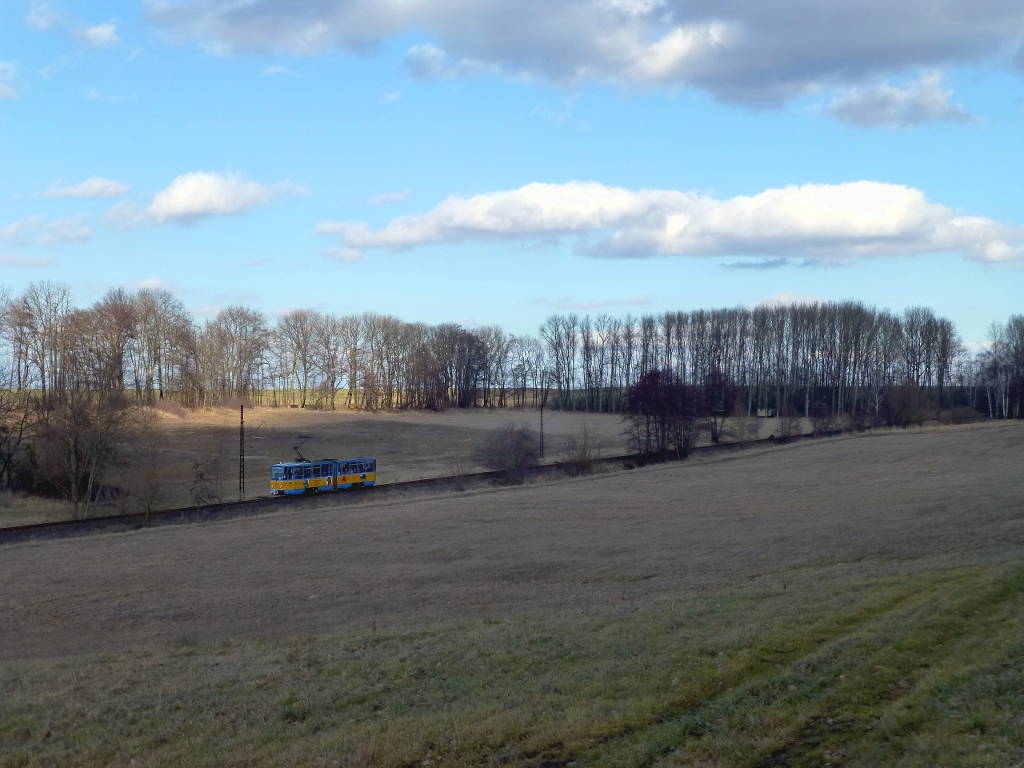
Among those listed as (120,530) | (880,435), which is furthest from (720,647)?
(880,435)

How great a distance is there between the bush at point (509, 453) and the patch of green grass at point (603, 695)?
49.5 meters

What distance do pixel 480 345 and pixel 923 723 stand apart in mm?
156834

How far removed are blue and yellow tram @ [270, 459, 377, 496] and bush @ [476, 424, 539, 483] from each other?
10.4 meters

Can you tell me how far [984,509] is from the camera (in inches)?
1248

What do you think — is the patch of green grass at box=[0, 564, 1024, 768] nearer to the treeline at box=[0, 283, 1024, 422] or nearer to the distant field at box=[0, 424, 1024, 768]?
the distant field at box=[0, 424, 1024, 768]

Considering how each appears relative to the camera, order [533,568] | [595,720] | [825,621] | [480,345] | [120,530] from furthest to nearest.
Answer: [480,345] → [120,530] → [533,568] → [825,621] → [595,720]

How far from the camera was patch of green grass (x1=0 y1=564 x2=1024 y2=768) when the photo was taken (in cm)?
839

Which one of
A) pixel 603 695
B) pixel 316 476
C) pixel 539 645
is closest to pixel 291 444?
pixel 316 476

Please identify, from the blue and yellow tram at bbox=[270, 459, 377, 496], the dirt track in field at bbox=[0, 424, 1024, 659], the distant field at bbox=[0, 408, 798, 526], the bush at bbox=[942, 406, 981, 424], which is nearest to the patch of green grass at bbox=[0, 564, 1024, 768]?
the dirt track in field at bbox=[0, 424, 1024, 659]

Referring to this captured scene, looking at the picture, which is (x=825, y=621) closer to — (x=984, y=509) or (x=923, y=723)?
(x=923, y=723)

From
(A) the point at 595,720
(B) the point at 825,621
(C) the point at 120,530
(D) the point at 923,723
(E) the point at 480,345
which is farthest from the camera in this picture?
(E) the point at 480,345

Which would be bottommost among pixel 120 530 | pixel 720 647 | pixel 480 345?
pixel 120 530

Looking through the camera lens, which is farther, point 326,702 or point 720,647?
point 720,647

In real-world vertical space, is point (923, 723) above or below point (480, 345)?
below
